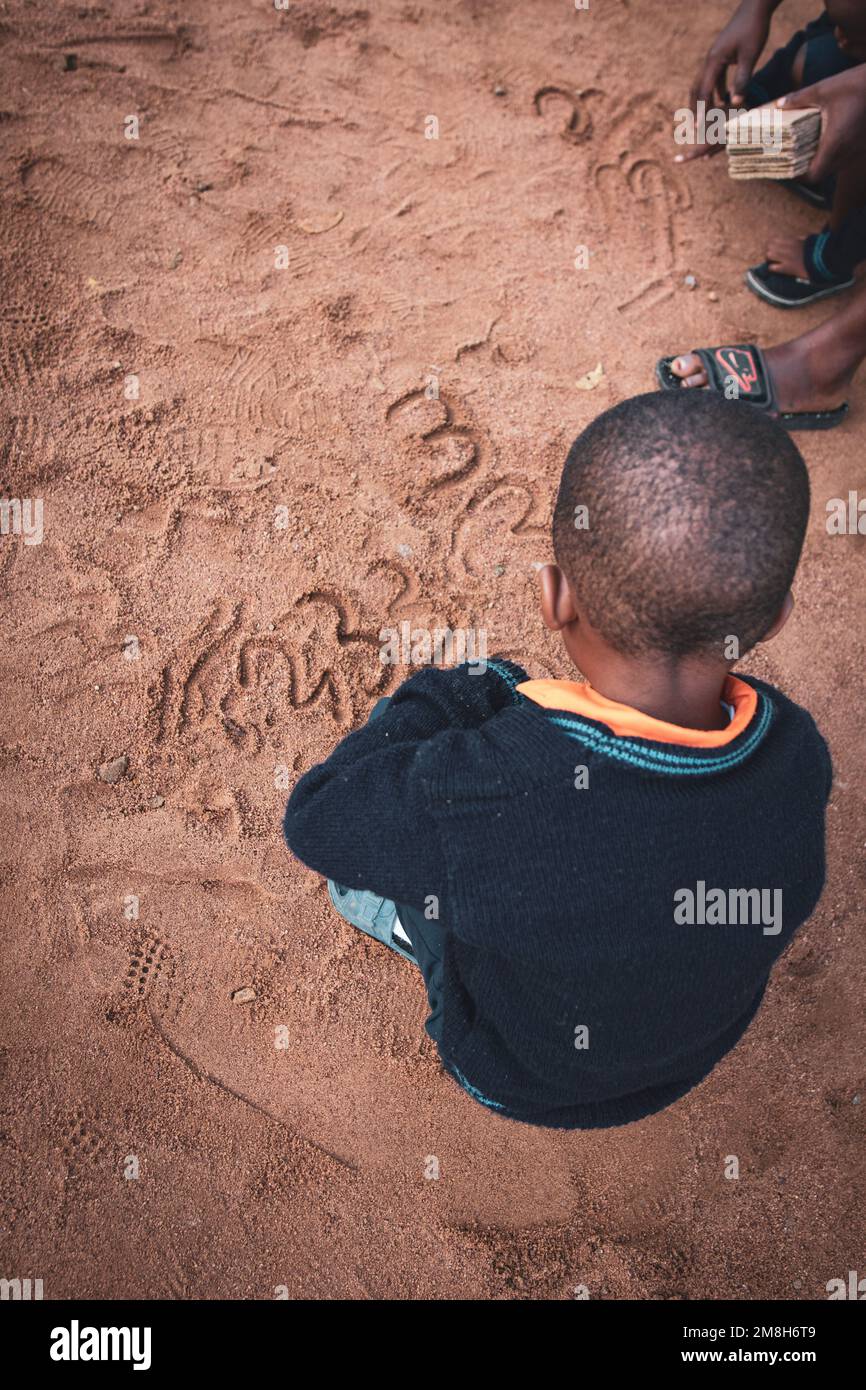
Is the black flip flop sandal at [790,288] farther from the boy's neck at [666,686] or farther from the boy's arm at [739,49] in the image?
the boy's neck at [666,686]

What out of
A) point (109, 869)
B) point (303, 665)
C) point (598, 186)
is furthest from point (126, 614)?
point (598, 186)

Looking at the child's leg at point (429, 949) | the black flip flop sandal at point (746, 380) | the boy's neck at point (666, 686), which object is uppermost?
the black flip flop sandal at point (746, 380)

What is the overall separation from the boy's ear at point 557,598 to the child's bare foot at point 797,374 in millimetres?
1666

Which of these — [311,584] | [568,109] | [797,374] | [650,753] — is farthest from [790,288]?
[650,753]

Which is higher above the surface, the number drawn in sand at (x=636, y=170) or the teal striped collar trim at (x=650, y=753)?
the number drawn in sand at (x=636, y=170)

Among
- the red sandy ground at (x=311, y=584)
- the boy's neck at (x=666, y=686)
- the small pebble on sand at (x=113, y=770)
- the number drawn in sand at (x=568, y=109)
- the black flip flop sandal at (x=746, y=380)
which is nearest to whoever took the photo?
the boy's neck at (x=666, y=686)

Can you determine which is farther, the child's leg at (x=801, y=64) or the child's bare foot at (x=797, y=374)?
the child's leg at (x=801, y=64)

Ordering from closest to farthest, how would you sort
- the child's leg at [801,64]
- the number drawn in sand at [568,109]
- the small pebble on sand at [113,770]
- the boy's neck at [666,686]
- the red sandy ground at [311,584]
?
the boy's neck at [666,686], the red sandy ground at [311,584], the small pebble on sand at [113,770], the child's leg at [801,64], the number drawn in sand at [568,109]

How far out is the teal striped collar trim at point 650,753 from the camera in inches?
46.3

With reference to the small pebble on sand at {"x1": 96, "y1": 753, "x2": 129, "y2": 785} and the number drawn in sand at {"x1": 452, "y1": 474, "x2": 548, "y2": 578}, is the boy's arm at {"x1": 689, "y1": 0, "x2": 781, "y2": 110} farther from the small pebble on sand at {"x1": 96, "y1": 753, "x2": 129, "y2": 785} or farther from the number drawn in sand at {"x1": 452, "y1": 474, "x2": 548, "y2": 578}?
the small pebble on sand at {"x1": 96, "y1": 753, "x2": 129, "y2": 785}

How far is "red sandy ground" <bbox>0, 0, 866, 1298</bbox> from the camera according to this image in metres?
1.95

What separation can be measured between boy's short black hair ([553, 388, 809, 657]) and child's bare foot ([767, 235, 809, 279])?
2.07 metres

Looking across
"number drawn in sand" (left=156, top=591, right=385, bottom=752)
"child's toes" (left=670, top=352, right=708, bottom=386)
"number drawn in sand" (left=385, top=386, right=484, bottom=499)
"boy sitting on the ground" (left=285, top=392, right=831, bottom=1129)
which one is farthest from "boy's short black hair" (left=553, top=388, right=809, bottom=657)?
"child's toes" (left=670, top=352, right=708, bottom=386)

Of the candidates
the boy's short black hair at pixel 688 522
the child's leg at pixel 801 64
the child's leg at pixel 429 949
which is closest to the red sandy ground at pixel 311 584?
the child's leg at pixel 801 64
